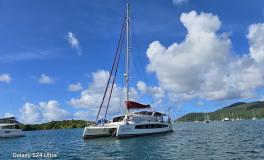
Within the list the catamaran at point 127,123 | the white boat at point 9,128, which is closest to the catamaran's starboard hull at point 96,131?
the catamaran at point 127,123

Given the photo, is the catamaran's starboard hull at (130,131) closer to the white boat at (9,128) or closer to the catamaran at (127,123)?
the catamaran at (127,123)

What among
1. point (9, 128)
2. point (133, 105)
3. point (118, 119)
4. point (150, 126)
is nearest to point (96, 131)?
point (118, 119)

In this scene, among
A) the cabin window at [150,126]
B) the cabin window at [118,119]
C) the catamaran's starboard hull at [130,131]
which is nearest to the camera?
the catamaran's starboard hull at [130,131]

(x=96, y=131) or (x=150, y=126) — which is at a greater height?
(x=150, y=126)

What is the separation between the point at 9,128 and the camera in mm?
92562

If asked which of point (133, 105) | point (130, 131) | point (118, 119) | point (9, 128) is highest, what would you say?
point (133, 105)

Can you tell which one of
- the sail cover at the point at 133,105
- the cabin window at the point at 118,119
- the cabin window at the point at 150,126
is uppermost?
the sail cover at the point at 133,105

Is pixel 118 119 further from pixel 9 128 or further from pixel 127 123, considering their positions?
pixel 9 128

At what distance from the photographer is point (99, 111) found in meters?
56.8

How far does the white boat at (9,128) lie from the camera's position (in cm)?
8834

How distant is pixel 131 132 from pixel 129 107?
15.6 feet

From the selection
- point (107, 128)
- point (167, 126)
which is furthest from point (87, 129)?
point (167, 126)

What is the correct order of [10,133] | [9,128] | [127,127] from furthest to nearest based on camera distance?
1. [9,128]
2. [10,133]
3. [127,127]

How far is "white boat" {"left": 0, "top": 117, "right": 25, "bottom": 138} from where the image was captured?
88338 mm
